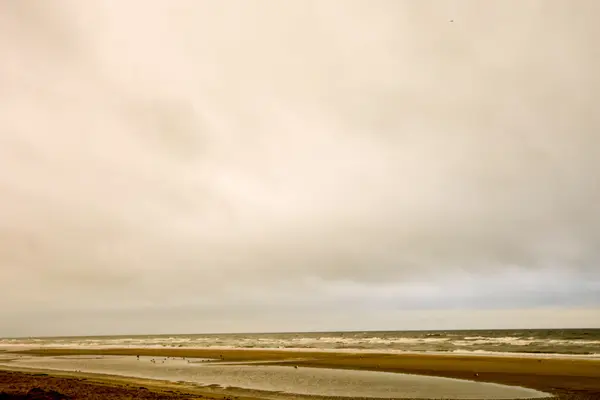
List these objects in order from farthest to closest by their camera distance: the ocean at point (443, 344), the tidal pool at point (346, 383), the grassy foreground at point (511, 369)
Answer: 1. the ocean at point (443, 344)
2. the grassy foreground at point (511, 369)
3. the tidal pool at point (346, 383)

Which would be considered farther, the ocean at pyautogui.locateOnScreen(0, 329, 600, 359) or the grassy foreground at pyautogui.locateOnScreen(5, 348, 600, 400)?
the ocean at pyautogui.locateOnScreen(0, 329, 600, 359)

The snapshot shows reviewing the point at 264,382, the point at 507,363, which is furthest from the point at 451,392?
the point at 507,363

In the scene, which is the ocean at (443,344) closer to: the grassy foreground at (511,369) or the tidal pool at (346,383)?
the grassy foreground at (511,369)

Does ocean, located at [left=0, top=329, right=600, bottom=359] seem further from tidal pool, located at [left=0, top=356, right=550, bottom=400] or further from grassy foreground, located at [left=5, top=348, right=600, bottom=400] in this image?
tidal pool, located at [left=0, top=356, right=550, bottom=400]

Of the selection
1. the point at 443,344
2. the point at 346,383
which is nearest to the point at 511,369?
the point at 346,383

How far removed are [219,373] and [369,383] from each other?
14126mm

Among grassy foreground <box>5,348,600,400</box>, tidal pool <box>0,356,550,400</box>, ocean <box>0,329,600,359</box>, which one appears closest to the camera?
tidal pool <box>0,356,550,400</box>

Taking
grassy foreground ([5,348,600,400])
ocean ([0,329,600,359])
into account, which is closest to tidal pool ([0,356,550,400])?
grassy foreground ([5,348,600,400])

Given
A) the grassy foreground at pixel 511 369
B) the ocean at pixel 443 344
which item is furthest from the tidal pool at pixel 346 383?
the ocean at pixel 443 344

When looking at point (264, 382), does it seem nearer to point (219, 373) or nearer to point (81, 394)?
point (219, 373)

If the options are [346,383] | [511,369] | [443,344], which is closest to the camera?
[346,383]

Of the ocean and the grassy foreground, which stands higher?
the grassy foreground

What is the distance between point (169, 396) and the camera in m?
21.7

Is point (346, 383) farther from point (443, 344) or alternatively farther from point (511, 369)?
point (443, 344)
